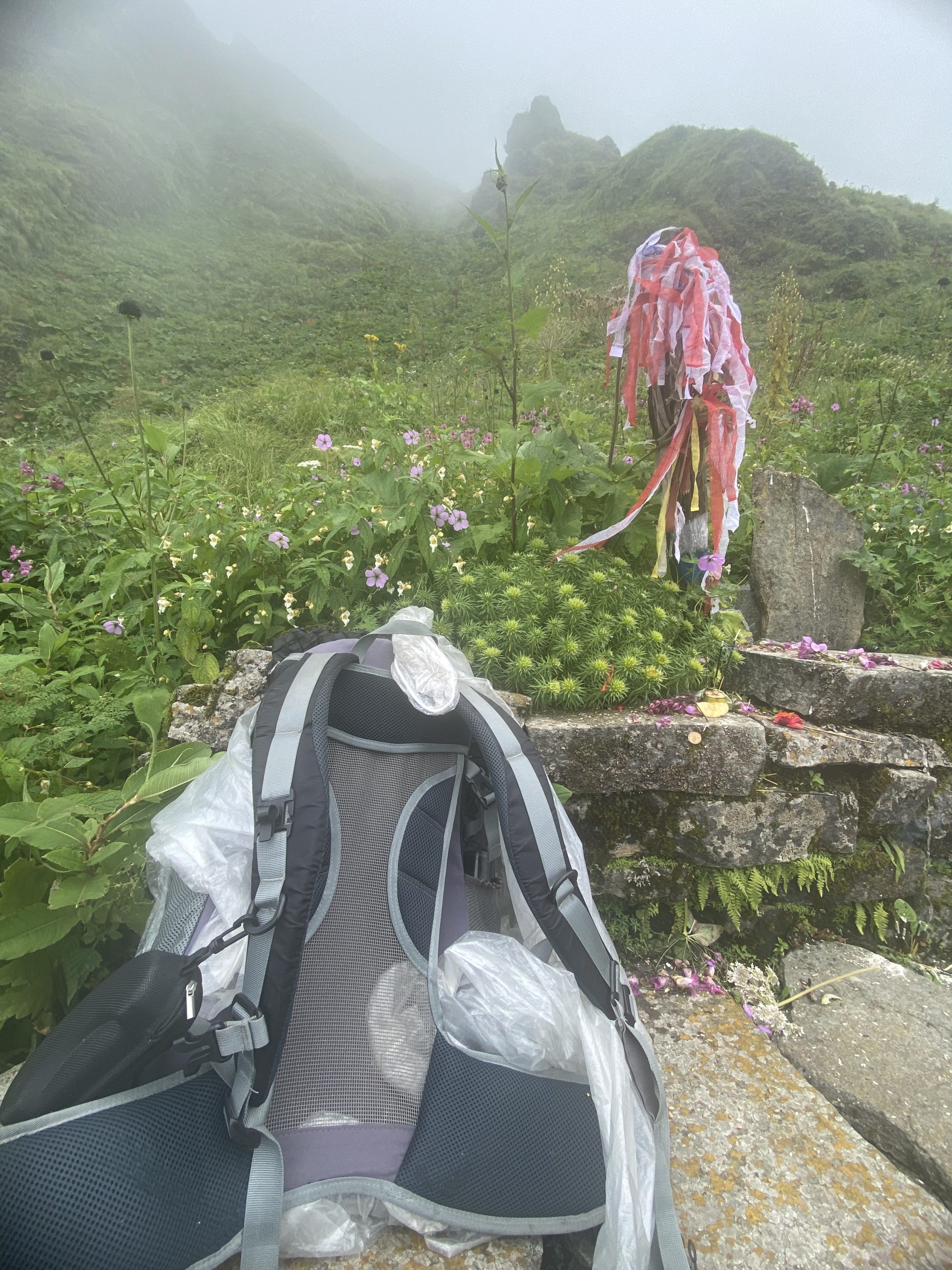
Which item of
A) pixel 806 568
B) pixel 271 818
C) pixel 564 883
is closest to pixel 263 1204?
pixel 271 818

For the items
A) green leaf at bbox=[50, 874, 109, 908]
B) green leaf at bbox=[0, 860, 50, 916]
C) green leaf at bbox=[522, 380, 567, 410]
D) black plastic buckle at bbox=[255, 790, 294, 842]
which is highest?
green leaf at bbox=[522, 380, 567, 410]

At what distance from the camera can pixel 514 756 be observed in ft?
4.38

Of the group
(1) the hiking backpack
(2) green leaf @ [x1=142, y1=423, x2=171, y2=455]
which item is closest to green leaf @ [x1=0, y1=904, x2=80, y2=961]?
(1) the hiking backpack

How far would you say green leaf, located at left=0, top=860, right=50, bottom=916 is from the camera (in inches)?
48.6

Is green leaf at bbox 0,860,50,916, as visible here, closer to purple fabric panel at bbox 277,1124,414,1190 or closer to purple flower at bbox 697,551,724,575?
purple fabric panel at bbox 277,1124,414,1190

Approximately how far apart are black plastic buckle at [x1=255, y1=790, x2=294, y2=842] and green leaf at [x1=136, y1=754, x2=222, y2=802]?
0.36 metres

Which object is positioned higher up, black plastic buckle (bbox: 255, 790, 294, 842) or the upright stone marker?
the upright stone marker

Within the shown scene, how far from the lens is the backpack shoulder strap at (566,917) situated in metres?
1.17

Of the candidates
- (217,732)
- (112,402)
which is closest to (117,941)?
(217,732)

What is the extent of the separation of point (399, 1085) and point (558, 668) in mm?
1280

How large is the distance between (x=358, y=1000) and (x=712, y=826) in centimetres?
128

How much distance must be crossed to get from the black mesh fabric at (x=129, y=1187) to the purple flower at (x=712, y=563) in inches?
86.4

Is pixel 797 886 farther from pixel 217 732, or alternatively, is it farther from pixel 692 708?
pixel 217 732

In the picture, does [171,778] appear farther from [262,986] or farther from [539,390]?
[539,390]
